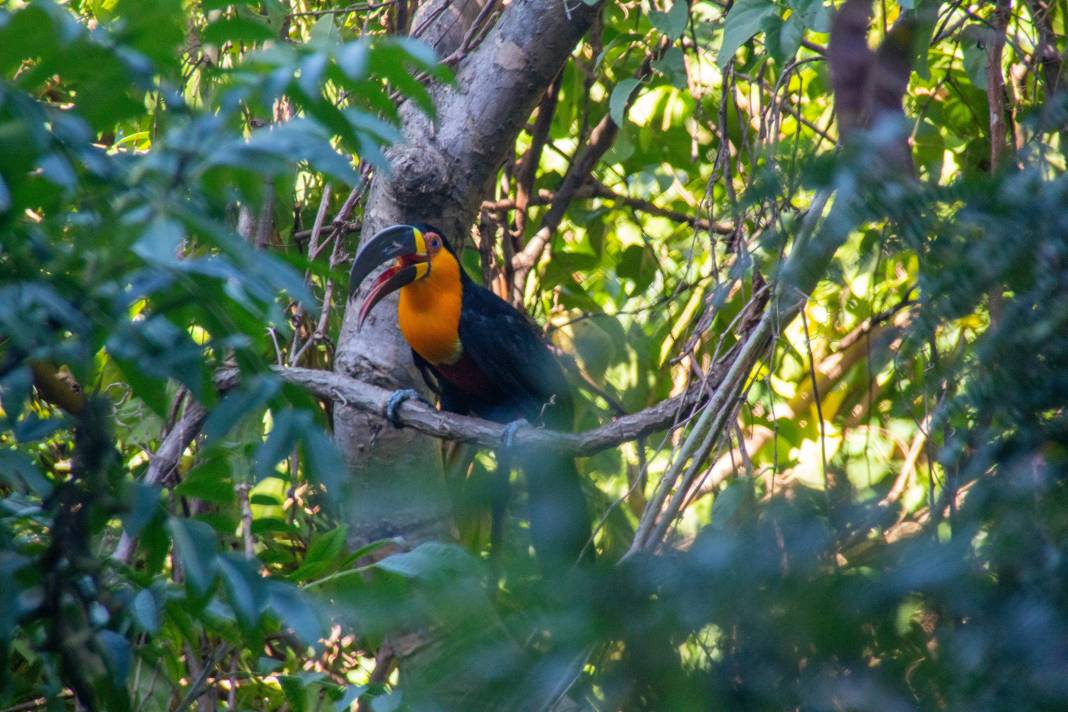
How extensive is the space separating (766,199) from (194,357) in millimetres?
507

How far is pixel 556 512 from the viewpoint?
67 centimetres

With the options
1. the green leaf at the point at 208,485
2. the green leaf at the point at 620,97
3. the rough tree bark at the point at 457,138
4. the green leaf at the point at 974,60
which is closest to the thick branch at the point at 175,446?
the rough tree bark at the point at 457,138

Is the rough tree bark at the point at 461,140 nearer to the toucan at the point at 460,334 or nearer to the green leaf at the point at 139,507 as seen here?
the toucan at the point at 460,334

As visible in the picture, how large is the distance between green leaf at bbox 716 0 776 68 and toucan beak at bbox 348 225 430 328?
1.05 metres

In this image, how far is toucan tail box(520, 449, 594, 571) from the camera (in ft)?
2.10

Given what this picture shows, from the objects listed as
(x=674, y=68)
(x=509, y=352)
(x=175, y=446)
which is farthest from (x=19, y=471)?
(x=509, y=352)

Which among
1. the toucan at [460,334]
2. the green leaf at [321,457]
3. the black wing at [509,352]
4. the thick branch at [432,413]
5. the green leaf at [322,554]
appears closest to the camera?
the green leaf at [321,457]

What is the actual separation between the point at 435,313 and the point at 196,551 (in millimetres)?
2263

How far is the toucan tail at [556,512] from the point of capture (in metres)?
0.64

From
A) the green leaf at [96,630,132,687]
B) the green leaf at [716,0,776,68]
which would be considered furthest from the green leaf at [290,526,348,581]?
the green leaf at [716,0,776,68]

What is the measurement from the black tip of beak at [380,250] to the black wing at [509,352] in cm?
48

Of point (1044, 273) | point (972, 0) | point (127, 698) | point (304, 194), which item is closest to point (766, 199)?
point (1044, 273)

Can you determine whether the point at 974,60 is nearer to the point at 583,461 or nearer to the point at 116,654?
the point at 583,461

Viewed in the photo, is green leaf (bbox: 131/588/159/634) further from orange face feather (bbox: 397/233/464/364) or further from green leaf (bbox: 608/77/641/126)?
orange face feather (bbox: 397/233/464/364)
